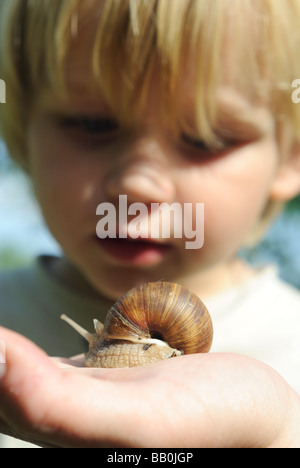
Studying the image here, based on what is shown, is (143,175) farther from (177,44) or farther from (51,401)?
(51,401)

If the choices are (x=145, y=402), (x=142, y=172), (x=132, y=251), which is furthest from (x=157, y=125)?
(x=145, y=402)

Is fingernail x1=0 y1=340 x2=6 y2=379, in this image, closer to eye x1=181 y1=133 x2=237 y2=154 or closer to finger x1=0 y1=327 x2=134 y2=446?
finger x1=0 y1=327 x2=134 y2=446

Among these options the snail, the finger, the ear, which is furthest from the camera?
the ear

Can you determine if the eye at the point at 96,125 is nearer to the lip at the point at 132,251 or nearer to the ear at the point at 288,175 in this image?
the lip at the point at 132,251

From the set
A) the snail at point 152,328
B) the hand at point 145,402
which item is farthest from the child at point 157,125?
the hand at point 145,402

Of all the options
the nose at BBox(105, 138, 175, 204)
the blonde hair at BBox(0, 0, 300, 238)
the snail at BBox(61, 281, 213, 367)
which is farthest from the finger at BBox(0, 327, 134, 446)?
the blonde hair at BBox(0, 0, 300, 238)

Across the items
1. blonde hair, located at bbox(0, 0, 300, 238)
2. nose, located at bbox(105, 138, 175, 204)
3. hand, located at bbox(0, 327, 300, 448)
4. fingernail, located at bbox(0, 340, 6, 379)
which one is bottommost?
hand, located at bbox(0, 327, 300, 448)

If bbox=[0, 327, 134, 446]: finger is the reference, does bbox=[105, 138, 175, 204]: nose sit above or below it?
above

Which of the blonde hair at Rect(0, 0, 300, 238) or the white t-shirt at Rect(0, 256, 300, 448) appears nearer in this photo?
the blonde hair at Rect(0, 0, 300, 238)

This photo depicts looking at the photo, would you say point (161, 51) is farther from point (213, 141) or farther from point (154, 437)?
point (154, 437)
